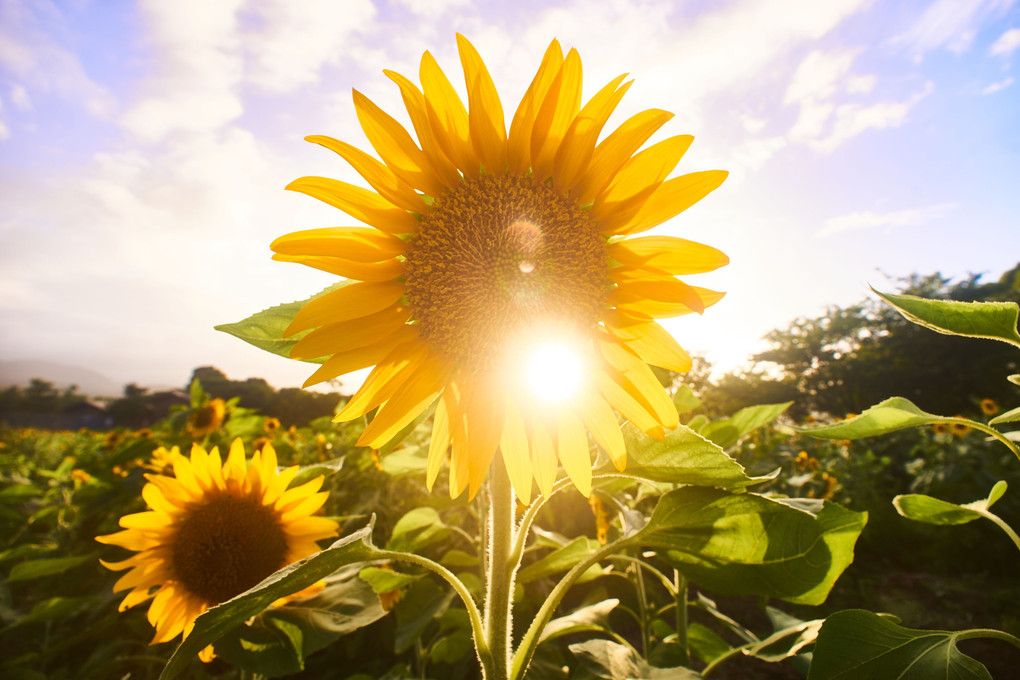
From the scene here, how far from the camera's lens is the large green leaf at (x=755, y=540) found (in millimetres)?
923

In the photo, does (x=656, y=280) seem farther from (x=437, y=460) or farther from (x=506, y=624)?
(x=506, y=624)

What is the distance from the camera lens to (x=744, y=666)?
3.10m

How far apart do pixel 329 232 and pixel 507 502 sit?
0.68 meters

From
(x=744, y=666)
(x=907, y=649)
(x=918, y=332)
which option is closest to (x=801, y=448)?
(x=744, y=666)

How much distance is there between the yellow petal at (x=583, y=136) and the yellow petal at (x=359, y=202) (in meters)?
0.35

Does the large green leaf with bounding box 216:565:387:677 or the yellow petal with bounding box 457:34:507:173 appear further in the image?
the large green leaf with bounding box 216:565:387:677

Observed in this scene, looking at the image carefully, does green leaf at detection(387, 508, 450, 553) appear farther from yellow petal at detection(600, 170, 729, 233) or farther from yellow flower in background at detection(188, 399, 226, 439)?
yellow flower in background at detection(188, 399, 226, 439)

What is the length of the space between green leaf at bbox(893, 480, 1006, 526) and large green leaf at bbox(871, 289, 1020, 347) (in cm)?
42

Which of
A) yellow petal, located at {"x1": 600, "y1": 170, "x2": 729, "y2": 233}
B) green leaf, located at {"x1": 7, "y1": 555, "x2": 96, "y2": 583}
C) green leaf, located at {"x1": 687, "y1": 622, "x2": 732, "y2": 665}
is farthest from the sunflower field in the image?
green leaf, located at {"x1": 7, "y1": 555, "x2": 96, "y2": 583}

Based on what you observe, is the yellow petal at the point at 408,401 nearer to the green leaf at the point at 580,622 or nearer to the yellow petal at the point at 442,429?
the yellow petal at the point at 442,429

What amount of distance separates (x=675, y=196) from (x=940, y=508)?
961mm

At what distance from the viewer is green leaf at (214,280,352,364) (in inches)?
40.4

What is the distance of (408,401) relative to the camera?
3.73ft

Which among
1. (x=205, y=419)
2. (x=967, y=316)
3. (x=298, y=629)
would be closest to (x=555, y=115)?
(x=967, y=316)
